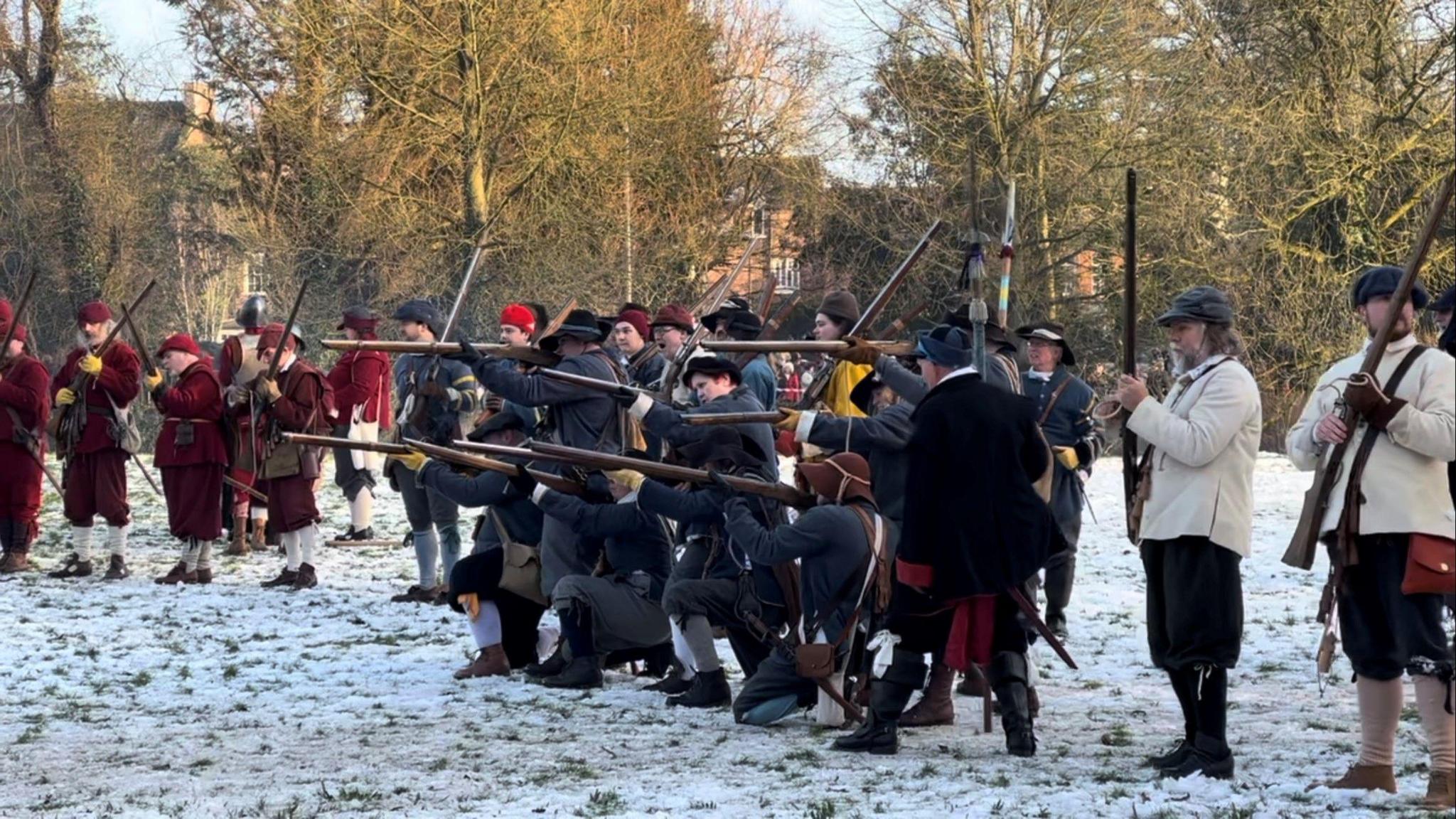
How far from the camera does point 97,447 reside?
528 inches

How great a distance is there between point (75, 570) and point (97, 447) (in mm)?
900

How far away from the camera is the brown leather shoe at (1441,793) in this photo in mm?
6062

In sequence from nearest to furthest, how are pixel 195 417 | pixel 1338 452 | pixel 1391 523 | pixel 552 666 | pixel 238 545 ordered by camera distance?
pixel 1391 523, pixel 1338 452, pixel 552 666, pixel 195 417, pixel 238 545

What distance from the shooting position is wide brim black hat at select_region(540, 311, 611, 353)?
387 inches

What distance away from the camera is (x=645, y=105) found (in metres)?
30.2

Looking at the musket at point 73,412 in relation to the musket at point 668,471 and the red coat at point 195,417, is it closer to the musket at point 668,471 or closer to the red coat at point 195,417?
the red coat at point 195,417

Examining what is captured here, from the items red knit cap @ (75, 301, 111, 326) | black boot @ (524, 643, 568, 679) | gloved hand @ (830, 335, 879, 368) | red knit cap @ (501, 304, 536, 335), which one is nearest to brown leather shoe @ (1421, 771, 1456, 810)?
gloved hand @ (830, 335, 879, 368)

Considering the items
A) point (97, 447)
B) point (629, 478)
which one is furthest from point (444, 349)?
point (97, 447)

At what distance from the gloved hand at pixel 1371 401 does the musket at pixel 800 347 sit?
8.33ft

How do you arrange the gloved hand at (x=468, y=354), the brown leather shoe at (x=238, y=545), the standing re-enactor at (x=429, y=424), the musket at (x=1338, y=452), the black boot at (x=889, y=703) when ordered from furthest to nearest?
the brown leather shoe at (x=238, y=545)
the standing re-enactor at (x=429, y=424)
the gloved hand at (x=468, y=354)
the black boot at (x=889, y=703)
the musket at (x=1338, y=452)

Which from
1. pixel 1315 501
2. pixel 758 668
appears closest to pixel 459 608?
pixel 758 668

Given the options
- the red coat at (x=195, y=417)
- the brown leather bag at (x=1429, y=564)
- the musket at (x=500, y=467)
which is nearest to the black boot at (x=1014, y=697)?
the brown leather bag at (x=1429, y=564)

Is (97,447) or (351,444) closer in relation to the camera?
(351,444)

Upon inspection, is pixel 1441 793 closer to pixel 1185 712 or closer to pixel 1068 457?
pixel 1185 712
